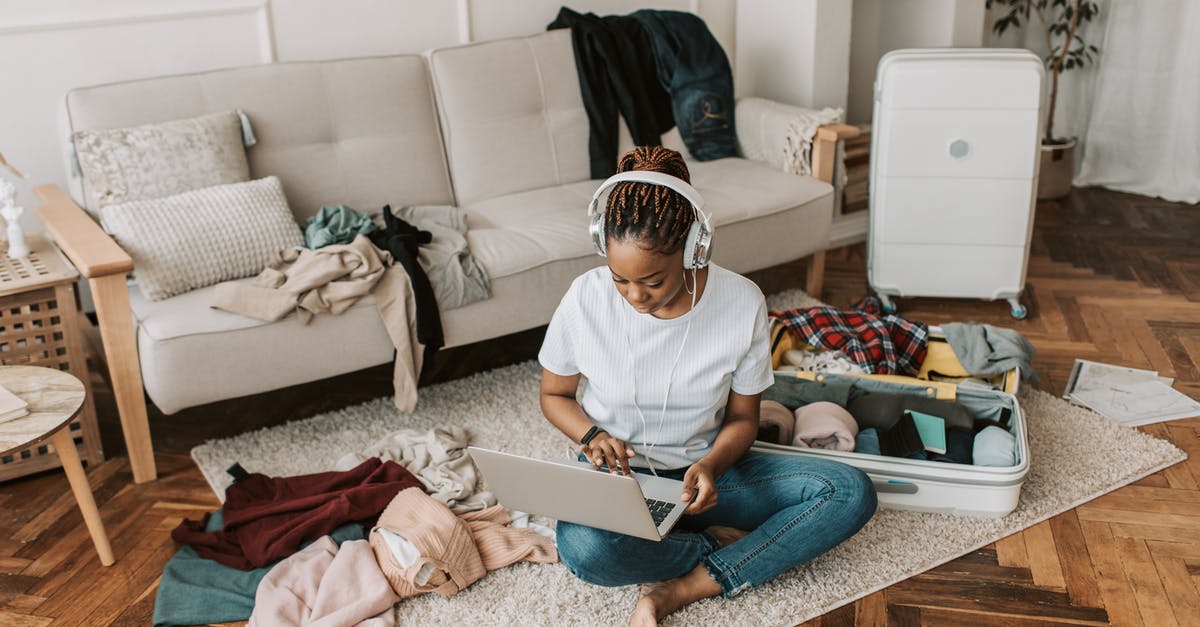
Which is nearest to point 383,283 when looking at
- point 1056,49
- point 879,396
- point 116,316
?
point 116,316

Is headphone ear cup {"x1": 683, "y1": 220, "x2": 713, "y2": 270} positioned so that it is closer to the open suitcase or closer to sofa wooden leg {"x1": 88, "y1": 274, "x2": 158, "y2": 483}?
the open suitcase

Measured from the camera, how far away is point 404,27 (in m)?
3.30

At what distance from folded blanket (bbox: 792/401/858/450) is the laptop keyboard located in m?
0.60

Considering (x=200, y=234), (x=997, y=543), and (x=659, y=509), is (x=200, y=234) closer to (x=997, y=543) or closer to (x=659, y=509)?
(x=659, y=509)

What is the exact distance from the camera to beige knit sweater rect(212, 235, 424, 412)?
234 cm

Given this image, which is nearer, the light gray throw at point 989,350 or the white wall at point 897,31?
the light gray throw at point 989,350

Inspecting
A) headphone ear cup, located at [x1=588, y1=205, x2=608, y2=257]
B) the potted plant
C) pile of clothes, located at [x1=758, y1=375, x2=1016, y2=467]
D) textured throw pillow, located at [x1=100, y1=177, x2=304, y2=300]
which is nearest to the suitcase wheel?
pile of clothes, located at [x1=758, y1=375, x2=1016, y2=467]

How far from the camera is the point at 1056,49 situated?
4.34 metres

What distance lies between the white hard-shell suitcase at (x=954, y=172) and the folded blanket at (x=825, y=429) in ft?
3.41

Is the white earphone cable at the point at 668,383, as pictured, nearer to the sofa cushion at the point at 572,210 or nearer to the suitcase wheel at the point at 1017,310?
the sofa cushion at the point at 572,210

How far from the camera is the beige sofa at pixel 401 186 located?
231 centimetres

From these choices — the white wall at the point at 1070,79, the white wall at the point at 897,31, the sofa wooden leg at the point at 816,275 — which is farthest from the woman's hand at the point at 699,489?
the white wall at the point at 1070,79

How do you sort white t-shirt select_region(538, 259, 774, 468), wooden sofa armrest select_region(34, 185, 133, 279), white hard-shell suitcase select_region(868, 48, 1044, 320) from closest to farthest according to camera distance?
white t-shirt select_region(538, 259, 774, 468) < wooden sofa armrest select_region(34, 185, 133, 279) < white hard-shell suitcase select_region(868, 48, 1044, 320)

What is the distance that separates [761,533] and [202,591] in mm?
1075
